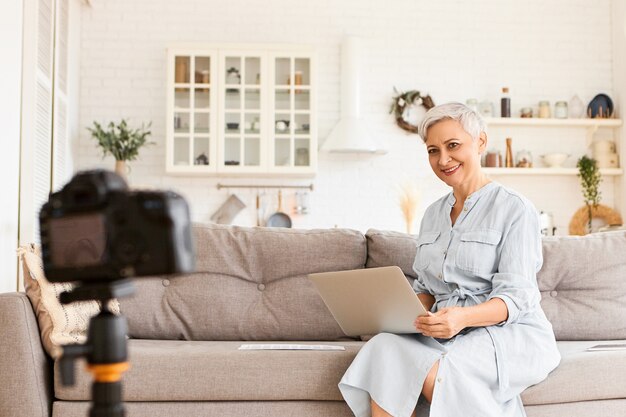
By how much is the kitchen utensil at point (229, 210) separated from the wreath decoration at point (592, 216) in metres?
2.65

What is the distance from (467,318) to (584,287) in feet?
3.44

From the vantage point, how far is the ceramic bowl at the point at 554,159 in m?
6.21

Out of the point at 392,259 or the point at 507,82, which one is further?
the point at 507,82

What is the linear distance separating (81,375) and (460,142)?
1411mm

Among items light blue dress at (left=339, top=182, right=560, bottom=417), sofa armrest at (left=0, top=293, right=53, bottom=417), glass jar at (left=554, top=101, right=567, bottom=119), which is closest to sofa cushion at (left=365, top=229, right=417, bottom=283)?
light blue dress at (left=339, top=182, right=560, bottom=417)

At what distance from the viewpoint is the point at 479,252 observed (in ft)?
8.02

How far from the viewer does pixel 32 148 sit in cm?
418

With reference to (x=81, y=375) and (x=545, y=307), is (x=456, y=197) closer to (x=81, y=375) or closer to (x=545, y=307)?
(x=545, y=307)

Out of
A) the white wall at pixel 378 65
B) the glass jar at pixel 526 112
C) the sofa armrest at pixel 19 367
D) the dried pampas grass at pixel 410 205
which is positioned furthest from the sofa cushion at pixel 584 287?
the glass jar at pixel 526 112

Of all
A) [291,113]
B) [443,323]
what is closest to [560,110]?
[291,113]

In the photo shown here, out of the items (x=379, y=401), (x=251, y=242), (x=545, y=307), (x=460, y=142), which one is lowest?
(x=379, y=401)

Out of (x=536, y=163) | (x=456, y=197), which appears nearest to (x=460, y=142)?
(x=456, y=197)

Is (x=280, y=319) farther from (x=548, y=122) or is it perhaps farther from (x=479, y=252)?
(x=548, y=122)

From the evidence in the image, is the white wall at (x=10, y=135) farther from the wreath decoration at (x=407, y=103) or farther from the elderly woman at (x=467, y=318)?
the wreath decoration at (x=407, y=103)
